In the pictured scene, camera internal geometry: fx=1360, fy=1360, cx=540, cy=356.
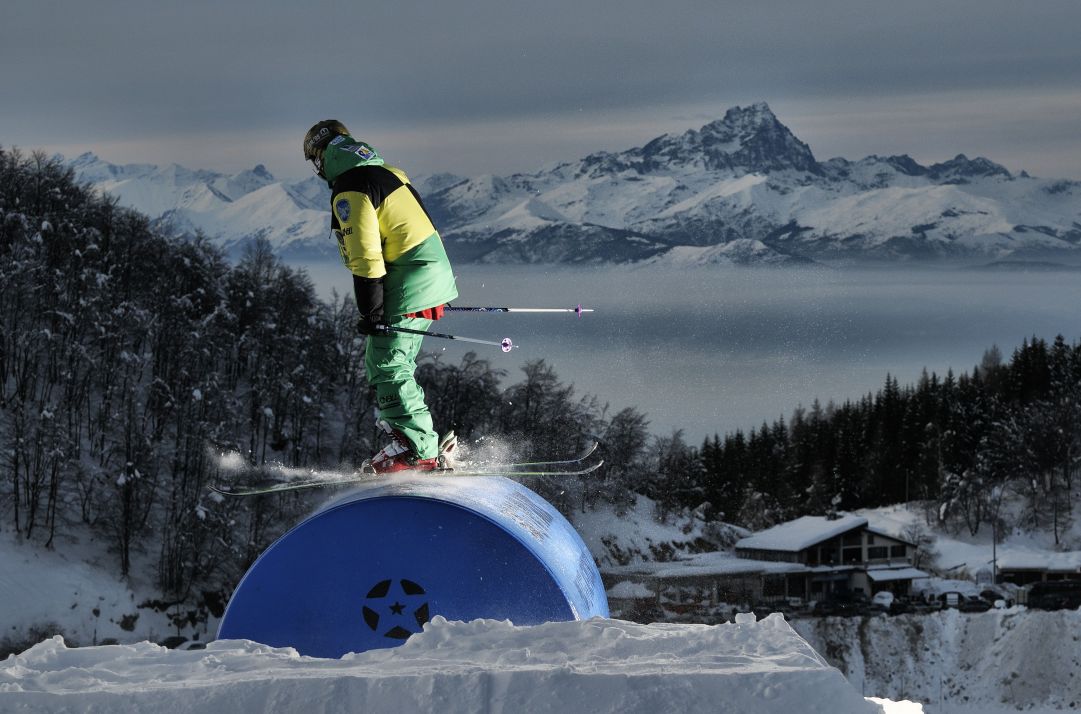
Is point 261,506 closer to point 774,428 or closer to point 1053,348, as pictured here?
point 774,428

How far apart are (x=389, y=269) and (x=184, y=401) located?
6465cm

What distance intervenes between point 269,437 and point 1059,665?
42.4 m

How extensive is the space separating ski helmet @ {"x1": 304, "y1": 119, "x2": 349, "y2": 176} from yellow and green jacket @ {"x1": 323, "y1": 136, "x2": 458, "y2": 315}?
9 centimetres

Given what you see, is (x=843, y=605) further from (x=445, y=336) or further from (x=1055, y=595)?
(x=445, y=336)

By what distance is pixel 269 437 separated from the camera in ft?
241

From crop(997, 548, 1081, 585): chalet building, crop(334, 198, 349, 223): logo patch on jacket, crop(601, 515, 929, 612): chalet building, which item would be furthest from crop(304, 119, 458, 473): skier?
crop(997, 548, 1081, 585): chalet building

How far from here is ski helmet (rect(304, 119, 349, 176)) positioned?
9.28 meters

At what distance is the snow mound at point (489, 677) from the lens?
525 cm

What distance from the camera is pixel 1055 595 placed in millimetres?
80625

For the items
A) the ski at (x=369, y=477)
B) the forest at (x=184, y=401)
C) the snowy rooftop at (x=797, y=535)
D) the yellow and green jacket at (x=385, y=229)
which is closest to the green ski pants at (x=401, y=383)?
the yellow and green jacket at (x=385, y=229)

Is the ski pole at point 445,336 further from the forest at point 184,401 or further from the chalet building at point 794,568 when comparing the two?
the chalet building at point 794,568

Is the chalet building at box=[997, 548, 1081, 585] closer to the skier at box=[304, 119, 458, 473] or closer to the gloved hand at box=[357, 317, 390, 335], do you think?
the skier at box=[304, 119, 458, 473]

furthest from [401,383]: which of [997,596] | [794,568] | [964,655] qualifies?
[997,596]

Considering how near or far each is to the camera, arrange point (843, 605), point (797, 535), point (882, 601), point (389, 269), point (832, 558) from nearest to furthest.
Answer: point (389, 269)
point (843, 605)
point (882, 601)
point (832, 558)
point (797, 535)
